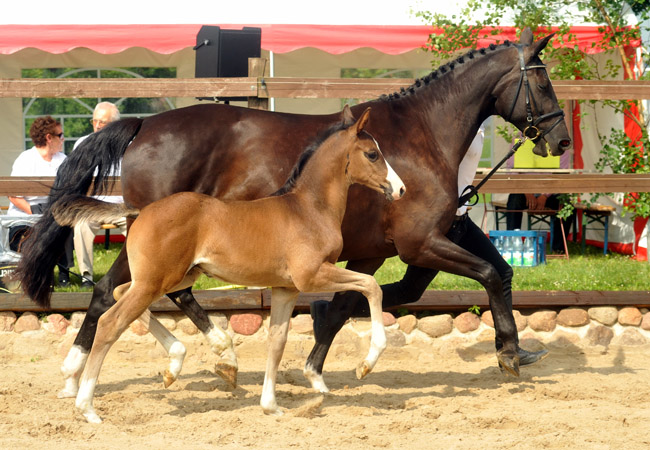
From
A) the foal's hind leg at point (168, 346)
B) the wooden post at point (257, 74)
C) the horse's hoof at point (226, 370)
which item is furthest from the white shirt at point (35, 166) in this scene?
the horse's hoof at point (226, 370)

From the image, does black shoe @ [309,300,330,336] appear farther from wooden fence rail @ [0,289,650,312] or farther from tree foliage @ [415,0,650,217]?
tree foliage @ [415,0,650,217]

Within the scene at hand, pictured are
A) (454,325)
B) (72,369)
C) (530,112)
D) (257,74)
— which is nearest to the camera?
(72,369)

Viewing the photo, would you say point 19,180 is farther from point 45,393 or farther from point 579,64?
point 579,64

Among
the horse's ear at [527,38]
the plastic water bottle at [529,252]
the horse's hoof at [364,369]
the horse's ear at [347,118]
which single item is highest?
the horse's ear at [527,38]

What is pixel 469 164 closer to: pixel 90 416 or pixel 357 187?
pixel 357 187

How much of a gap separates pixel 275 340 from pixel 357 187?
3.57 ft

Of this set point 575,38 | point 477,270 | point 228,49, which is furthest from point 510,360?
point 575,38

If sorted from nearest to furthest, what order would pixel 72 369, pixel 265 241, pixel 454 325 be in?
pixel 265 241 < pixel 72 369 < pixel 454 325

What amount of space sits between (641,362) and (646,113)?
440 cm

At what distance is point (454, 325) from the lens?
6.64m

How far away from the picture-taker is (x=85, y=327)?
4.95 meters

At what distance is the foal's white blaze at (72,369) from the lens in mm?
4898

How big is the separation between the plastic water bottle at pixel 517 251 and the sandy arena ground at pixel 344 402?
2.53m

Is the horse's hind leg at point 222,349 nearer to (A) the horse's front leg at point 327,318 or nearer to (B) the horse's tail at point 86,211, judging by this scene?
(A) the horse's front leg at point 327,318
